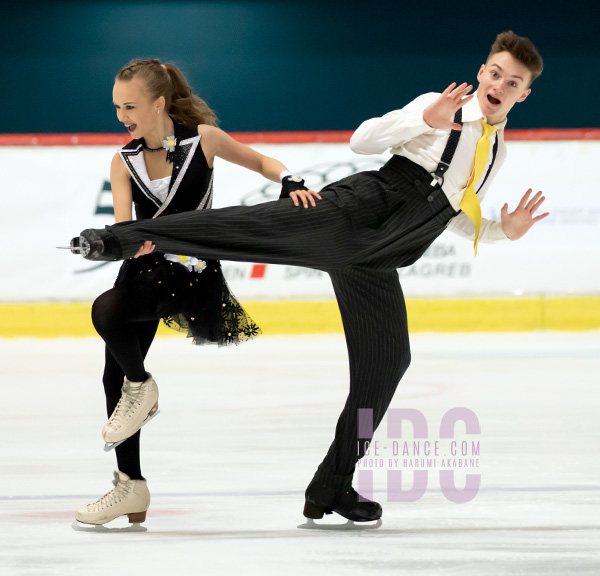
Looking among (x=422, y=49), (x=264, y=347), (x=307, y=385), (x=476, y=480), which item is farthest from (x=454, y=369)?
(x=422, y=49)

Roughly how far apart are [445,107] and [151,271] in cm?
79

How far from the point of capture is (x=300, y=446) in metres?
3.50

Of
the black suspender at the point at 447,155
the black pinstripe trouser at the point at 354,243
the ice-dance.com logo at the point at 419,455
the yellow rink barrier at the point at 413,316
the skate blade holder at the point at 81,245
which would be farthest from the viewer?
the yellow rink barrier at the point at 413,316

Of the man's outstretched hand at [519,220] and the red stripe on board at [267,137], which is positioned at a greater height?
the red stripe on board at [267,137]

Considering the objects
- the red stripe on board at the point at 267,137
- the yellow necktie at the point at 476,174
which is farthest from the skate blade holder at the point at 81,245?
the red stripe on board at the point at 267,137

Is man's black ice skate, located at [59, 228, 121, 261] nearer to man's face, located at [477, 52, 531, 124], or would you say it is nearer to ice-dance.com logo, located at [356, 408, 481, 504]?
ice-dance.com logo, located at [356, 408, 481, 504]

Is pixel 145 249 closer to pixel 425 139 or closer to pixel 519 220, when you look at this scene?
pixel 425 139

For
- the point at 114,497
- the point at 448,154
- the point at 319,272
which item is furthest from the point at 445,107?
the point at 319,272

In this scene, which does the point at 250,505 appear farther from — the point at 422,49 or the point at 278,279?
the point at 422,49

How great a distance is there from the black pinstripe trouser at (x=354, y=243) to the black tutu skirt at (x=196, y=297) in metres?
0.19

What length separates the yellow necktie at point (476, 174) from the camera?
97.0 inches

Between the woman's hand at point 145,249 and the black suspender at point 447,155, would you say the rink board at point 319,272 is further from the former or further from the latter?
the woman's hand at point 145,249

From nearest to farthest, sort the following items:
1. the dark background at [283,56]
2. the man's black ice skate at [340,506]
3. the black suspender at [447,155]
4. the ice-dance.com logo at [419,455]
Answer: the black suspender at [447,155] → the man's black ice skate at [340,506] → the ice-dance.com logo at [419,455] → the dark background at [283,56]

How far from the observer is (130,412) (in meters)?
2.43
